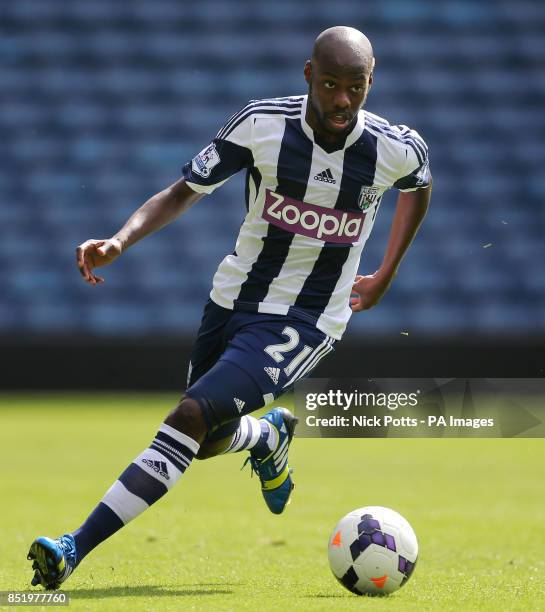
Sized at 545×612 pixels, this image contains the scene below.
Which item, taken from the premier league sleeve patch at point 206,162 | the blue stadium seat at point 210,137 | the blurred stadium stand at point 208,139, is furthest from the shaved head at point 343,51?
the blue stadium seat at point 210,137

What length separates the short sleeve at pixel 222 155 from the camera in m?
4.61

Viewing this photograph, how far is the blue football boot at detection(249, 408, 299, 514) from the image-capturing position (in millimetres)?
5559

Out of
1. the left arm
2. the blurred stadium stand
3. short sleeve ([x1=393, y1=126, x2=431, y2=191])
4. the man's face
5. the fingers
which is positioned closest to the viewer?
the fingers

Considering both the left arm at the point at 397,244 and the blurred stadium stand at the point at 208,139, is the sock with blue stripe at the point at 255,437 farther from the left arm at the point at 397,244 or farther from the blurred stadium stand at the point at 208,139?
the blurred stadium stand at the point at 208,139

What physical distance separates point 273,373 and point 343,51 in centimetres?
119

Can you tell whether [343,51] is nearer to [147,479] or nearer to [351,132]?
[351,132]

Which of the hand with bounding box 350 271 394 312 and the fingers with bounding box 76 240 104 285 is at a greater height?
the fingers with bounding box 76 240 104 285

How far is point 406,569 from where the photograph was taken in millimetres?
4281

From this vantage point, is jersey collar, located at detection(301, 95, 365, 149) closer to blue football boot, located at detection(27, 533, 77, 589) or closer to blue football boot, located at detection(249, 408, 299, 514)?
blue football boot, located at detection(249, 408, 299, 514)

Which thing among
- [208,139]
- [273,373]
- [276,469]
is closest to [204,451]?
[276,469]

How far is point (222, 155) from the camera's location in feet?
15.2

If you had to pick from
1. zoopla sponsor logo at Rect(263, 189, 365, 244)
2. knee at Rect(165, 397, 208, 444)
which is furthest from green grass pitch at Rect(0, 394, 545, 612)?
zoopla sponsor logo at Rect(263, 189, 365, 244)

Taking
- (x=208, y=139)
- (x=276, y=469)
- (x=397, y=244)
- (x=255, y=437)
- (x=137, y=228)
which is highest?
(x=137, y=228)

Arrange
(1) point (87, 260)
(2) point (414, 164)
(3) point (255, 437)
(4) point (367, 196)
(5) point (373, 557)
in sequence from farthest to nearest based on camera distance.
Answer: (3) point (255, 437) < (2) point (414, 164) < (4) point (367, 196) < (5) point (373, 557) < (1) point (87, 260)
